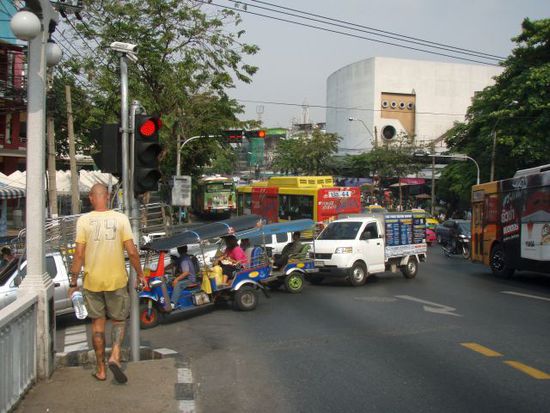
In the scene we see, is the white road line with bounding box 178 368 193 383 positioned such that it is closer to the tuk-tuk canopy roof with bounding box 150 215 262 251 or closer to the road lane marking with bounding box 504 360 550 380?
the road lane marking with bounding box 504 360 550 380

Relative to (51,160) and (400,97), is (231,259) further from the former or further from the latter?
(400,97)

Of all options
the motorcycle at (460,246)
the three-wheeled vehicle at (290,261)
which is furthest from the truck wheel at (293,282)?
the motorcycle at (460,246)

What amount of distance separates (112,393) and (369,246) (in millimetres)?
11353

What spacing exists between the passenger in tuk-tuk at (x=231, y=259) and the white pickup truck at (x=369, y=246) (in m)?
3.76

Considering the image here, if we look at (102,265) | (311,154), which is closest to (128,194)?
(102,265)

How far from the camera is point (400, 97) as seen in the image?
73500mm

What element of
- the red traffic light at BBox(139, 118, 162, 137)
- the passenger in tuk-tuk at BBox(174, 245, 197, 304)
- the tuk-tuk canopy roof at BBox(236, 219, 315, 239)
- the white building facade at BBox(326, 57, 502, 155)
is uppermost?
the white building facade at BBox(326, 57, 502, 155)

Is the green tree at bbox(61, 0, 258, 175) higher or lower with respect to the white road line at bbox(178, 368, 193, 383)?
higher

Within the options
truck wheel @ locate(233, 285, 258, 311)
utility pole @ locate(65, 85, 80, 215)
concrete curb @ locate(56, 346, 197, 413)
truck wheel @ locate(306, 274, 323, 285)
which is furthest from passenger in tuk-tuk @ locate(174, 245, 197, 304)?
utility pole @ locate(65, 85, 80, 215)

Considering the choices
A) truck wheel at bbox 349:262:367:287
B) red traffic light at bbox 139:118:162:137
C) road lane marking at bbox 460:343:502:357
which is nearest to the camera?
red traffic light at bbox 139:118:162:137

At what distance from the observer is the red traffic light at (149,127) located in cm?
697

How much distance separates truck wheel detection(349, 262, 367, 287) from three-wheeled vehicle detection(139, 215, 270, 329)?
3710mm

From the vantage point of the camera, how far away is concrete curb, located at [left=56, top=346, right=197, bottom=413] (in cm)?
566

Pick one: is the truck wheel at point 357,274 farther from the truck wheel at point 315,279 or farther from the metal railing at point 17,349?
the metal railing at point 17,349
